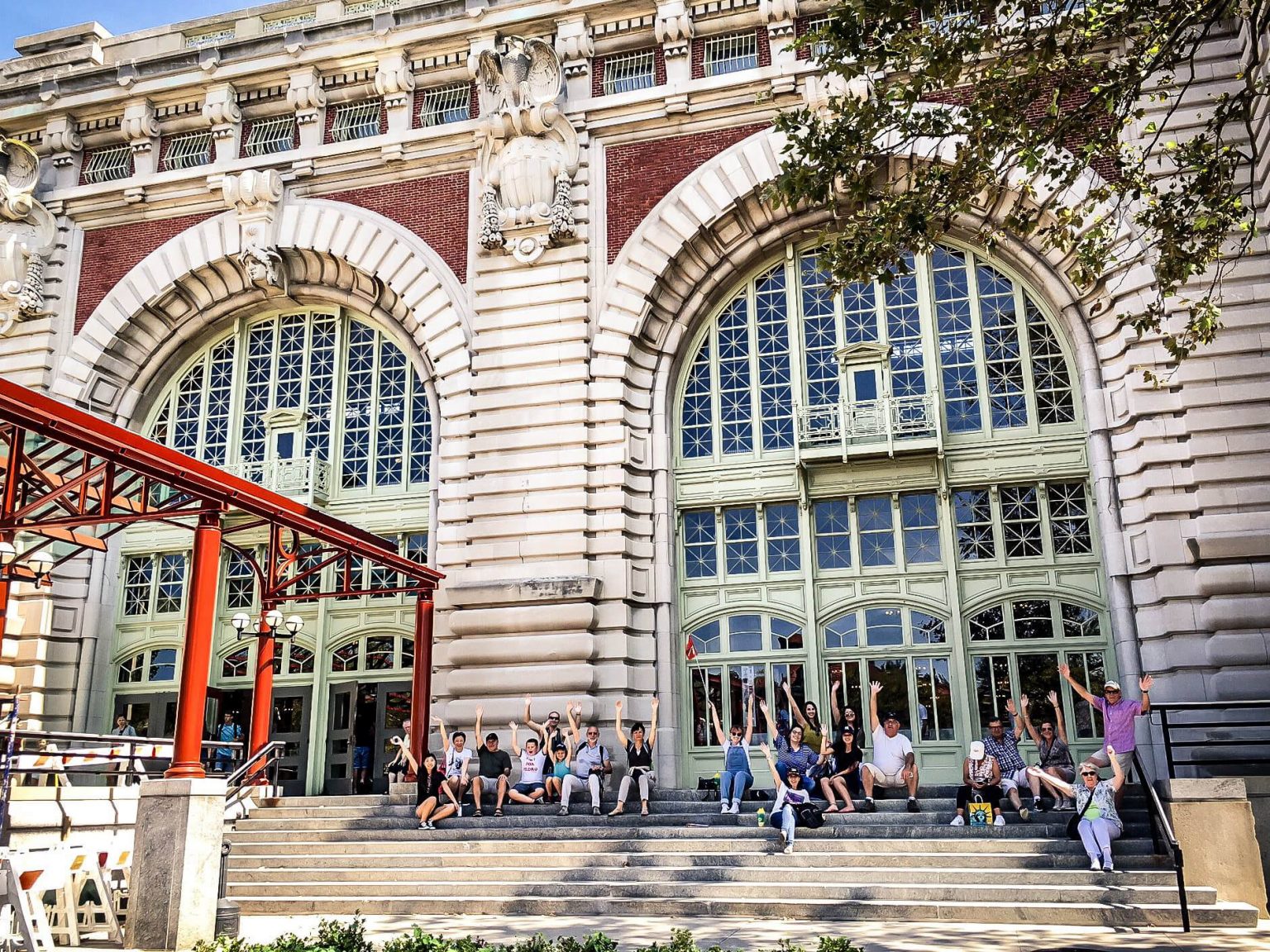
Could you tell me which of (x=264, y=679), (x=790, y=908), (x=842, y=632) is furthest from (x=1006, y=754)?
(x=264, y=679)

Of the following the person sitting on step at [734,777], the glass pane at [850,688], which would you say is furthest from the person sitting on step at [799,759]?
the glass pane at [850,688]

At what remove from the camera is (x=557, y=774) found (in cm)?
1711

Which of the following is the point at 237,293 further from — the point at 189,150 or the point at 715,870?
the point at 715,870

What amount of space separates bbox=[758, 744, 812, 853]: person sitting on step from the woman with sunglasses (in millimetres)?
3378

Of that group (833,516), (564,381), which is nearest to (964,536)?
(833,516)

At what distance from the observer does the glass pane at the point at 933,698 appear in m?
19.1

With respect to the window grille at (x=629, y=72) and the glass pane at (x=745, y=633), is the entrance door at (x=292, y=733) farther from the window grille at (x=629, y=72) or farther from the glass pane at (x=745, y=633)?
the window grille at (x=629, y=72)

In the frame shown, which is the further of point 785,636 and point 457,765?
point 785,636

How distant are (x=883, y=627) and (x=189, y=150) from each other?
18514mm

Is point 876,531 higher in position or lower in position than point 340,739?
higher

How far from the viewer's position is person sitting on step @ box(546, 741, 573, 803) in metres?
17.0

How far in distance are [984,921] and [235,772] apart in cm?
1152

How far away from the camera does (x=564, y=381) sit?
69.2ft

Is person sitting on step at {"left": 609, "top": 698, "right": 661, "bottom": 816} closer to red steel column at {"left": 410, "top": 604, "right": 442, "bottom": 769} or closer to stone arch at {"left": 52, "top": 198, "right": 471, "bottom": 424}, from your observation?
red steel column at {"left": 410, "top": 604, "right": 442, "bottom": 769}
